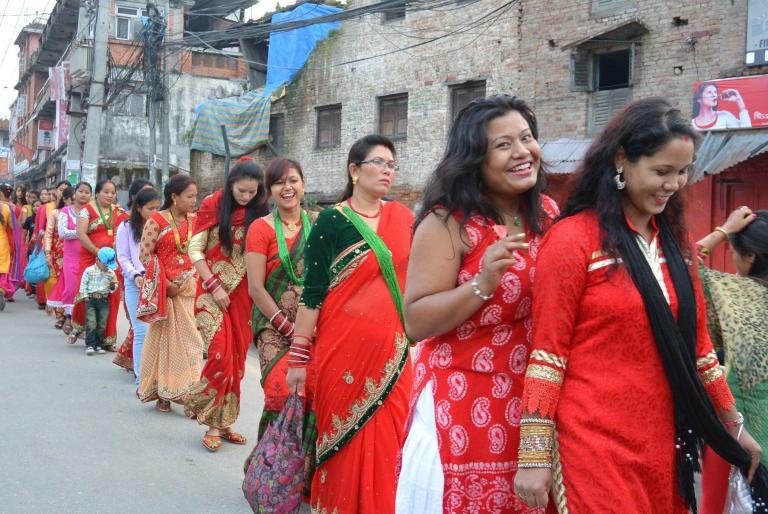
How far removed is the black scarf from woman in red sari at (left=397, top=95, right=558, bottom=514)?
340 mm

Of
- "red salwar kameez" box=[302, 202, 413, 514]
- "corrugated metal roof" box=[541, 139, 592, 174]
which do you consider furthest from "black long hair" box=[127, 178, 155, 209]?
"corrugated metal roof" box=[541, 139, 592, 174]

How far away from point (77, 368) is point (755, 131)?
9.36 metres

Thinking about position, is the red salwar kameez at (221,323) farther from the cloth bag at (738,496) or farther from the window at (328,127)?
the window at (328,127)

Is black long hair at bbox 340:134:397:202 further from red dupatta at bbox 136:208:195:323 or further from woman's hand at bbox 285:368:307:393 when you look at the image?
red dupatta at bbox 136:208:195:323

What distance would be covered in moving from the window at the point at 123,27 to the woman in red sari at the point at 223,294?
29.5 metres

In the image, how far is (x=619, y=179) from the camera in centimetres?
240

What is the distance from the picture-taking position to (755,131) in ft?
38.5

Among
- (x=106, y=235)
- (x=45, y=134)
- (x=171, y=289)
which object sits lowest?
(x=171, y=289)

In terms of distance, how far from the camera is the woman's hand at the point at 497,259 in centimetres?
228

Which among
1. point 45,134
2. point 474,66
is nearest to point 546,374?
point 474,66

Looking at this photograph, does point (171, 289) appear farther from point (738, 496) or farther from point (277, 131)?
point (277, 131)

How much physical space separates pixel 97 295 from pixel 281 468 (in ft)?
21.2

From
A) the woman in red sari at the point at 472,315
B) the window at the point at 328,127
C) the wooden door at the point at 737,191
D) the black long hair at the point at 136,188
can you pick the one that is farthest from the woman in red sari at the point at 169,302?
the window at the point at 328,127

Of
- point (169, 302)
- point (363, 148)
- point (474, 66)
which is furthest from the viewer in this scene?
point (474, 66)
